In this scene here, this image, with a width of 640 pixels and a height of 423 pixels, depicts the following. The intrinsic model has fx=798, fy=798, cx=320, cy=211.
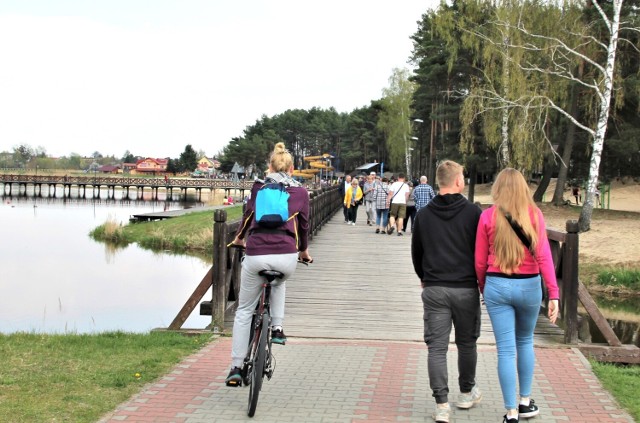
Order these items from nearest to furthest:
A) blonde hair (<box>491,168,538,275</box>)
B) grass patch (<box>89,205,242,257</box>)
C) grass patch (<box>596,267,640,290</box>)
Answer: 1. blonde hair (<box>491,168,538,275</box>)
2. grass patch (<box>596,267,640,290</box>)
3. grass patch (<box>89,205,242,257</box>)

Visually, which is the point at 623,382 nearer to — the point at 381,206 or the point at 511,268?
the point at 511,268

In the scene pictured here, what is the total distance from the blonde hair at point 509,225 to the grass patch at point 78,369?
2624mm

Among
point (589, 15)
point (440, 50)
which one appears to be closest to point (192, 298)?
point (589, 15)

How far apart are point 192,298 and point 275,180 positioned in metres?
2.92

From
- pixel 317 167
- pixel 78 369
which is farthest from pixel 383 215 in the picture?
pixel 317 167

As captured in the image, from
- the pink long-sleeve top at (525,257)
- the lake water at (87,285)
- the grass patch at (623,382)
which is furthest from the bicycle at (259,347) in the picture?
the lake water at (87,285)

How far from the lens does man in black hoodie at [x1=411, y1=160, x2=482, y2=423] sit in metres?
4.95

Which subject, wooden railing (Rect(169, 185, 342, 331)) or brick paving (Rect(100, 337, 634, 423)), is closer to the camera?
brick paving (Rect(100, 337, 634, 423))

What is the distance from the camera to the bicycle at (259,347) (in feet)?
16.3

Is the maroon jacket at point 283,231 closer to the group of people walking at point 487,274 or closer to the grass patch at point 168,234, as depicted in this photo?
the group of people walking at point 487,274

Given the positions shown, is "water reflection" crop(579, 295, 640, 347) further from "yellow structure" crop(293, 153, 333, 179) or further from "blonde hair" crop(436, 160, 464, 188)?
"yellow structure" crop(293, 153, 333, 179)

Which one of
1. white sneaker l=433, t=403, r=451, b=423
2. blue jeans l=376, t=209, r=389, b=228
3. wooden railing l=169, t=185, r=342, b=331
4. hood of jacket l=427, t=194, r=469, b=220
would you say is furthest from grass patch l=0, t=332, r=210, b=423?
blue jeans l=376, t=209, r=389, b=228

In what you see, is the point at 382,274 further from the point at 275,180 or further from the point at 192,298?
the point at 275,180

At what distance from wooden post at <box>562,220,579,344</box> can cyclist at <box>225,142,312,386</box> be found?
312 cm
